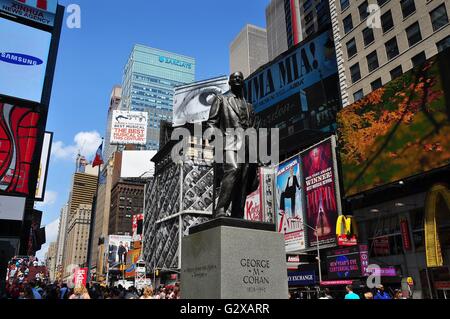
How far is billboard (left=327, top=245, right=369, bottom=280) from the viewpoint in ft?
103

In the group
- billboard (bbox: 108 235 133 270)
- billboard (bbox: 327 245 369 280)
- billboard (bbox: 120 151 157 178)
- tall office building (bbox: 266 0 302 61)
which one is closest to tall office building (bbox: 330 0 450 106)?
billboard (bbox: 327 245 369 280)

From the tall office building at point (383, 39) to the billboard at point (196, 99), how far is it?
22.8 metres

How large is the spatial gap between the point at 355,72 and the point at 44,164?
112ft

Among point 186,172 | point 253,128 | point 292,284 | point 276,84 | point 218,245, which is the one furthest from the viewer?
point 186,172

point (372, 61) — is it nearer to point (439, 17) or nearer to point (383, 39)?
point (383, 39)

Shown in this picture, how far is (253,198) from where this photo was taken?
172 ft

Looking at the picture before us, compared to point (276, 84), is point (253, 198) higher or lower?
lower

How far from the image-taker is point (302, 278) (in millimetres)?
36031

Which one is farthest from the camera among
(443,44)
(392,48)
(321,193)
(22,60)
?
(321,193)

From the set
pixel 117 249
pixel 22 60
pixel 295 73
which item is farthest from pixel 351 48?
pixel 117 249

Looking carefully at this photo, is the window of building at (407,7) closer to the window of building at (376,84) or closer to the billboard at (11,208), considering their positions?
the window of building at (376,84)

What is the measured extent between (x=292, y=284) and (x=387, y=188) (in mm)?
12871
